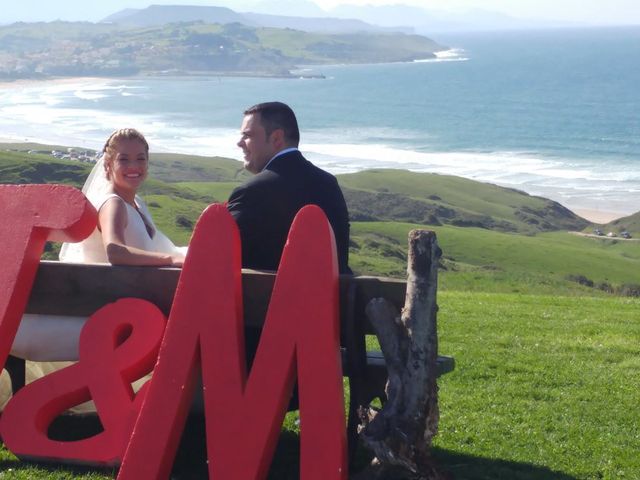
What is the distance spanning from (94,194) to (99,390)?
4.90 feet

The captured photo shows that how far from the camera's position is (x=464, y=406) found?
6824 mm

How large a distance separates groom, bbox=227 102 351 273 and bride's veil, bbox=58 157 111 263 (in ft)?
3.19

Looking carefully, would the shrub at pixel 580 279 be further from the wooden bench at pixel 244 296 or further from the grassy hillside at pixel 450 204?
the wooden bench at pixel 244 296

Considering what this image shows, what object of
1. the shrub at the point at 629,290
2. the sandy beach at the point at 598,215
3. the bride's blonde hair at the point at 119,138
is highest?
the bride's blonde hair at the point at 119,138

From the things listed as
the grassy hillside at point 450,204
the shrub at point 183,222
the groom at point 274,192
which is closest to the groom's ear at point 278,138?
the groom at point 274,192

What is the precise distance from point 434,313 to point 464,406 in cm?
192

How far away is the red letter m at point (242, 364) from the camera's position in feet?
16.4

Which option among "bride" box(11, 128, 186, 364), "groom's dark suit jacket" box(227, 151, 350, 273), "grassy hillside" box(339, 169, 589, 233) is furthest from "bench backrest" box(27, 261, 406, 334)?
"grassy hillside" box(339, 169, 589, 233)

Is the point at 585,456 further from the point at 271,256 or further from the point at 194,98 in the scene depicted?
the point at 194,98

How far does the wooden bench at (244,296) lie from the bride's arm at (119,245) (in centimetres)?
9

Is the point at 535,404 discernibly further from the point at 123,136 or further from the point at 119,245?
the point at 123,136

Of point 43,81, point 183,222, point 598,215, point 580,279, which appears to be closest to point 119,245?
point 580,279

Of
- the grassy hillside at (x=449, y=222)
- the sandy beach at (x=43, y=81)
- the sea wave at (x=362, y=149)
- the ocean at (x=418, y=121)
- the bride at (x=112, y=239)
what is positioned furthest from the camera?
the sandy beach at (x=43, y=81)

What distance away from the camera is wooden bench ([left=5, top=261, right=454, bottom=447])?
17.5 feet
